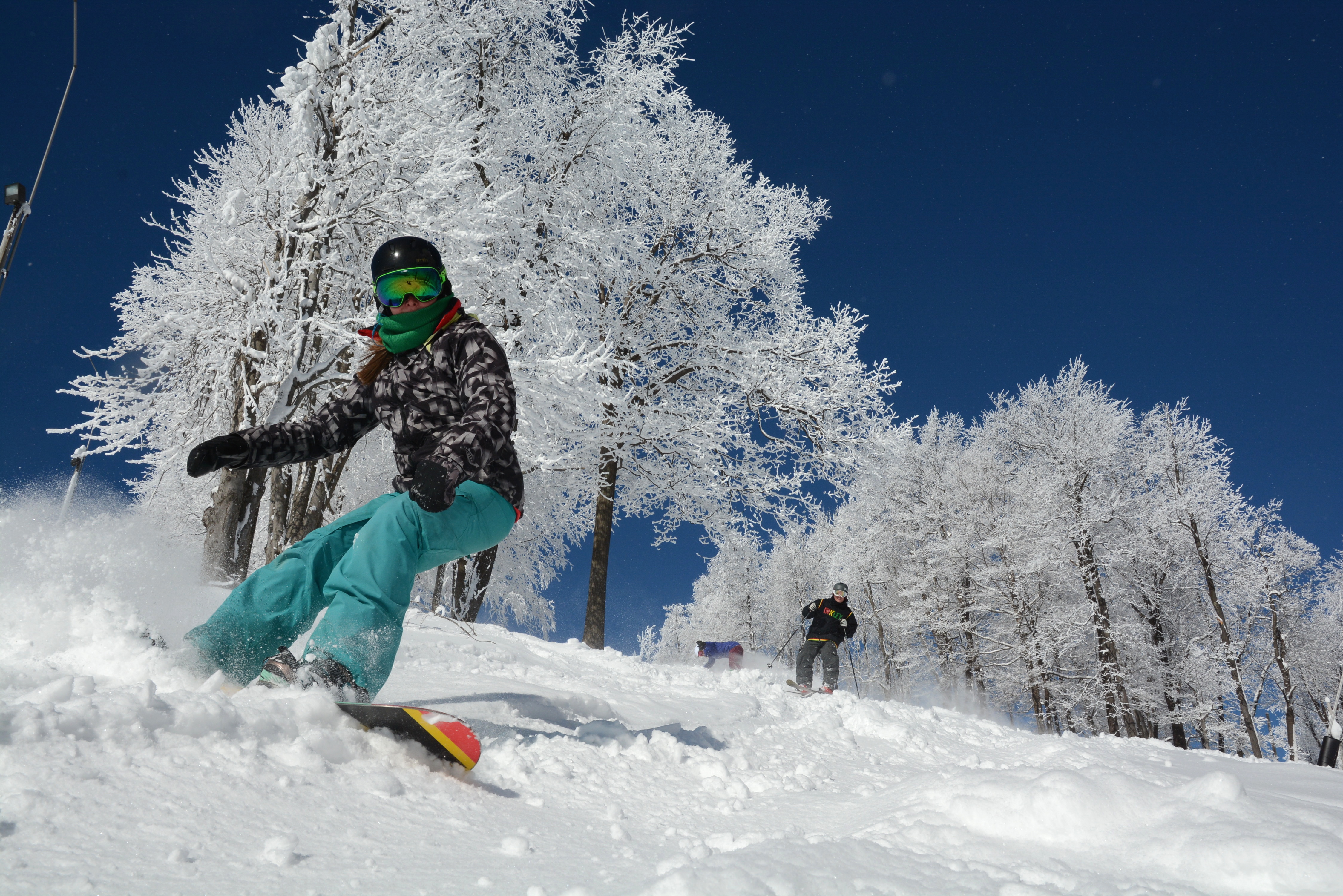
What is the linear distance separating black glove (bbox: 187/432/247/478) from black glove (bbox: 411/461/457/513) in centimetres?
81

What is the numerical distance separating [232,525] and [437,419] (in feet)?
20.5

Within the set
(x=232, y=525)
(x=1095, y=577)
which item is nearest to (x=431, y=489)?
(x=232, y=525)

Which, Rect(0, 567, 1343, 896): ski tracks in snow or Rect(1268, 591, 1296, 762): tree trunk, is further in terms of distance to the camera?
Rect(1268, 591, 1296, 762): tree trunk

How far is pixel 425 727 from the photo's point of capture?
1.61 metres

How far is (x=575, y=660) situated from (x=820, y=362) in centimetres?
672

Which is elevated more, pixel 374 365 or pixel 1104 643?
pixel 1104 643

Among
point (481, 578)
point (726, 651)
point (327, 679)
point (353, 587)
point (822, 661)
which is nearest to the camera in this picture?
point (327, 679)

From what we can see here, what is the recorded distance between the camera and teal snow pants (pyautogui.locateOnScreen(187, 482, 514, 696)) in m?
1.86

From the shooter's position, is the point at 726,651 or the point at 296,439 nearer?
the point at 296,439

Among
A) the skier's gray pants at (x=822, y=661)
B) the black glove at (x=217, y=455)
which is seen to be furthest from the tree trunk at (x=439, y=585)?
the black glove at (x=217, y=455)

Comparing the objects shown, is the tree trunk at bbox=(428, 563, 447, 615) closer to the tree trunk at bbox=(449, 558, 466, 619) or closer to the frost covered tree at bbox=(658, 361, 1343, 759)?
the tree trunk at bbox=(449, 558, 466, 619)

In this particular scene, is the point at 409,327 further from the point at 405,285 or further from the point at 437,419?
the point at 437,419

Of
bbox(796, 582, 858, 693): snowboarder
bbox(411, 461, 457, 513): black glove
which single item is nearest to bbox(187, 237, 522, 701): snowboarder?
bbox(411, 461, 457, 513): black glove

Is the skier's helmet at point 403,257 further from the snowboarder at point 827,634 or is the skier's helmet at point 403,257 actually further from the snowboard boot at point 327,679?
the snowboarder at point 827,634
